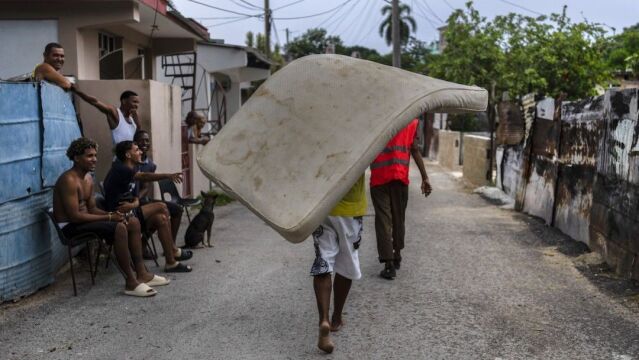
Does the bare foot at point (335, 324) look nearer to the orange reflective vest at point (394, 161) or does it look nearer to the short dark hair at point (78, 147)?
the orange reflective vest at point (394, 161)

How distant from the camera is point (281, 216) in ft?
12.4

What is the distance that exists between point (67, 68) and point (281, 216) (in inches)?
278

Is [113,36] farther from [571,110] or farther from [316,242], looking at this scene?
[316,242]

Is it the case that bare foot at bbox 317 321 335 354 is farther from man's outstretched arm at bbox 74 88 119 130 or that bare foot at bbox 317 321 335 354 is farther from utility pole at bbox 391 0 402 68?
utility pole at bbox 391 0 402 68

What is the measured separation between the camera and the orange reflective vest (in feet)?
20.8

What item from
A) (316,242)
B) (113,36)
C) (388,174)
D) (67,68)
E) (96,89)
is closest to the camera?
(316,242)

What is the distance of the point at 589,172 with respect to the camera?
808cm

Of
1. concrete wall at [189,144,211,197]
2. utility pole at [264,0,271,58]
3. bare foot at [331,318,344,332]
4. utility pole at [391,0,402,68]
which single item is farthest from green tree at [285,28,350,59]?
bare foot at [331,318,344,332]

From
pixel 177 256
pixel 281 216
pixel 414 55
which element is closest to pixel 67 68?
pixel 177 256

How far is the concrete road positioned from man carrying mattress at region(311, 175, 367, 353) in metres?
0.28

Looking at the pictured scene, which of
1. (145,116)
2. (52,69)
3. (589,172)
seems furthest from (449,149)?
(52,69)

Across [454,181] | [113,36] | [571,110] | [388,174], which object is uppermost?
[113,36]

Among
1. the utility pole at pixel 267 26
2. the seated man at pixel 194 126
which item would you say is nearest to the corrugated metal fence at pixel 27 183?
the seated man at pixel 194 126

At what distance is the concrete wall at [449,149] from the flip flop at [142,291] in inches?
595
